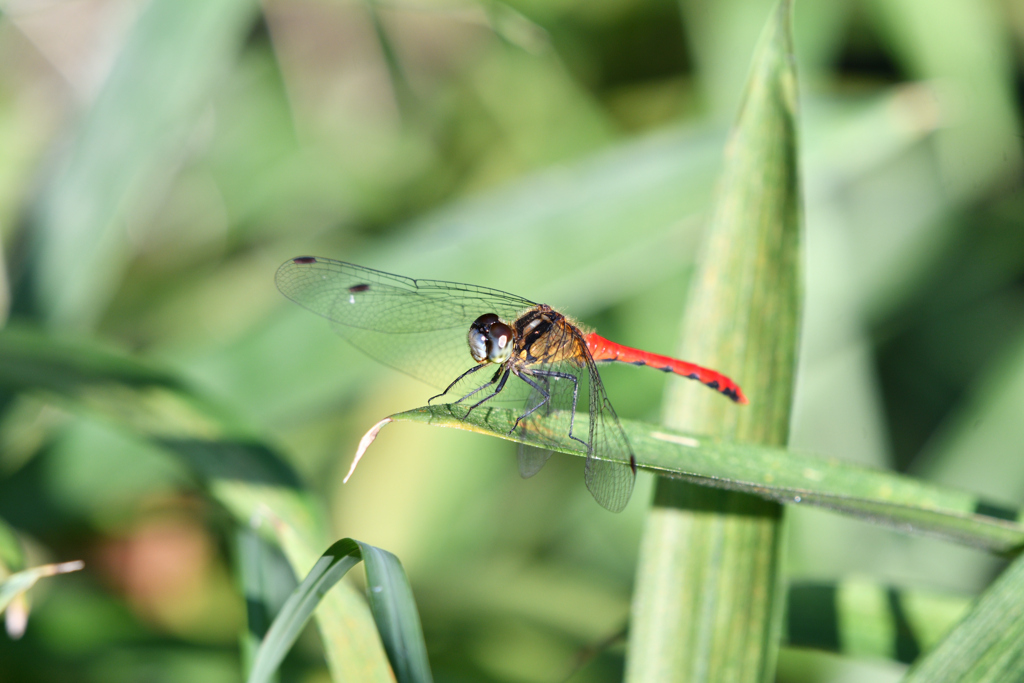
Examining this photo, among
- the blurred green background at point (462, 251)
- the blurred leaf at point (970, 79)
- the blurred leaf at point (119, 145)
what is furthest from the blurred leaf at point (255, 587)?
the blurred leaf at point (970, 79)

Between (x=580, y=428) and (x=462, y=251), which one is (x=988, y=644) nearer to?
(x=580, y=428)

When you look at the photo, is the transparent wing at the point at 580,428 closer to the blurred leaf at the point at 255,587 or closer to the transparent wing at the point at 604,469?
the transparent wing at the point at 604,469

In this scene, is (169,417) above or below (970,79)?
below

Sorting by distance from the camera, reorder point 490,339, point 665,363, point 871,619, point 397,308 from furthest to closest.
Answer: point 397,308
point 490,339
point 665,363
point 871,619

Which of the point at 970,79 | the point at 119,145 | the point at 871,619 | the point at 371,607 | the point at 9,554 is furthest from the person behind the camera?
the point at 970,79

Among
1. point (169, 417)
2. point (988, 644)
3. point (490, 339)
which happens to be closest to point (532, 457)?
point (490, 339)

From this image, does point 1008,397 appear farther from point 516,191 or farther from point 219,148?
point 219,148

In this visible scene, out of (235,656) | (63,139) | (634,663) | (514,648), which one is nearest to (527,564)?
(514,648)

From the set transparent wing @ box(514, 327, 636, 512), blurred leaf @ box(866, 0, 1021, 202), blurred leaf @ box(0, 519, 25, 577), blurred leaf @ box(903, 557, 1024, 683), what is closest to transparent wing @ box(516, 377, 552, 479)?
transparent wing @ box(514, 327, 636, 512)
